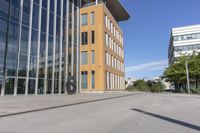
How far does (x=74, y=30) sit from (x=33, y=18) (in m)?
11.1

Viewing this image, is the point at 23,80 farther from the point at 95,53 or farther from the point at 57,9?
the point at 95,53

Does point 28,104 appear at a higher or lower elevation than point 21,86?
lower

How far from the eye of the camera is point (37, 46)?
98.7 ft

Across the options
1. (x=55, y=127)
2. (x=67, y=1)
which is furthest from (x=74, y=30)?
(x=55, y=127)

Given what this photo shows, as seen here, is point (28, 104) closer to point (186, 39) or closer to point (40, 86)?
point (40, 86)

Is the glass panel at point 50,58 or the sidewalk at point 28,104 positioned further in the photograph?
the glass panel at point 50,58

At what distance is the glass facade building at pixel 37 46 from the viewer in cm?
2547

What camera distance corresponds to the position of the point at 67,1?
127 feet

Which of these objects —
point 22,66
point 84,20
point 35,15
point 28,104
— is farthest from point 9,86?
point 84,20

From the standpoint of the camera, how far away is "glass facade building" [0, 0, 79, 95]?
25469 mm

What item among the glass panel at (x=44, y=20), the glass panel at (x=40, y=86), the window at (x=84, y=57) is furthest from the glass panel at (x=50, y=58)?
the window at (x=84, y=57)

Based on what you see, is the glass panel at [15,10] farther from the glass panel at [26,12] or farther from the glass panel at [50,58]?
the glass panel at [50,58]

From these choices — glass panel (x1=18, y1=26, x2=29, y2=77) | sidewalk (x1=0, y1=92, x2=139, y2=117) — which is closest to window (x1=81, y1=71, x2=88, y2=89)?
glass panel (x1=18, y1=26, x2=29, y2=77)

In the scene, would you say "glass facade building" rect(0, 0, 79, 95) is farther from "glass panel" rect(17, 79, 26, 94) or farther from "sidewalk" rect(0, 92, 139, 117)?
"sidewalk" rect(0, 92, 139, 117)
